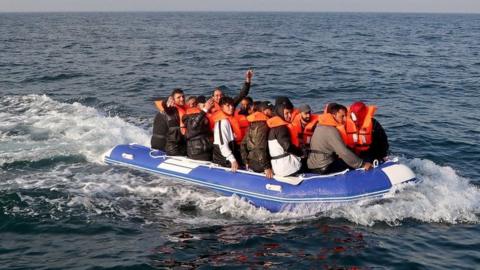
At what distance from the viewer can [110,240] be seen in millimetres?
7414

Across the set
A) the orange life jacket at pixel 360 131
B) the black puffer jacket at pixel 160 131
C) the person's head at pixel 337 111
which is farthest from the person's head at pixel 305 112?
the black puffer jacket at pixel 160 131

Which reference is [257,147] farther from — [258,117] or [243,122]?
[243,122]

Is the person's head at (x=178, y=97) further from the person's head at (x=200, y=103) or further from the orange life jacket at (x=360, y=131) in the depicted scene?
the orange life jacket at (x=360, y=131)

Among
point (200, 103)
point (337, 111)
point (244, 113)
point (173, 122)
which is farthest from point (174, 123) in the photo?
point (337, 111)

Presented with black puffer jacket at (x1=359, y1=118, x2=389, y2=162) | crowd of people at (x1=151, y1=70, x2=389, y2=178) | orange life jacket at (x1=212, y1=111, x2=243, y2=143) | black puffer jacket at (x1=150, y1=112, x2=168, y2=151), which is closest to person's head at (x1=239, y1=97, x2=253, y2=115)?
crowd of people at (x1=151, y1=70, x2=389, y2=178)

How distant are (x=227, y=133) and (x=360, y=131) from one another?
7.56 ft

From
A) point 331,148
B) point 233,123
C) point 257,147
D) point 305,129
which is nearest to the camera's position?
point 331,148

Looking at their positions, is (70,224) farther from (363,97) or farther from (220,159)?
(363,97)

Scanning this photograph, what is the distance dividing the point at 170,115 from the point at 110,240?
10.7ft

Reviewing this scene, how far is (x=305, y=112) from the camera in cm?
881

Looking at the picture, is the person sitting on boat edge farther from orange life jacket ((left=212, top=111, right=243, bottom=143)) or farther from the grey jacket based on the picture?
the grey jacket

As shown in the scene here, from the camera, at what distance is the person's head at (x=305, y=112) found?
876 cm

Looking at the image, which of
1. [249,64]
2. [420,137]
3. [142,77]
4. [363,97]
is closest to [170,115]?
[420,137]

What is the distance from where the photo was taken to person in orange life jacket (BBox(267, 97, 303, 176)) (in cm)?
831
